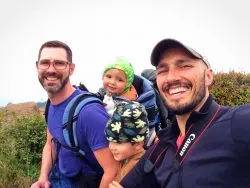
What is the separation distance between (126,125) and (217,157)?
1081mm

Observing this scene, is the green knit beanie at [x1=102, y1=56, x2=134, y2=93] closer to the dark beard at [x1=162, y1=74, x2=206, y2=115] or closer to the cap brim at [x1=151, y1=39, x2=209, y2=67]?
the cap brim at [x1=151, y1=39, x2=209, y2=67]

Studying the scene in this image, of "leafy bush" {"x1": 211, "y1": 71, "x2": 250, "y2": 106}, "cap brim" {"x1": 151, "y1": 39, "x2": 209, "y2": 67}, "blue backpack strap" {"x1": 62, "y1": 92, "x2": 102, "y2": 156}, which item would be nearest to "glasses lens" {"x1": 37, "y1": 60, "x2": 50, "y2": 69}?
"blue backpack strap" {"x1": 62, "y1": 92, "x2": 102, "y2": 156}

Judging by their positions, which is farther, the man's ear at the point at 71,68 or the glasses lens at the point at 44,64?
the man's ear at the point at 71,68

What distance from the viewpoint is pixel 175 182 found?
245 cm

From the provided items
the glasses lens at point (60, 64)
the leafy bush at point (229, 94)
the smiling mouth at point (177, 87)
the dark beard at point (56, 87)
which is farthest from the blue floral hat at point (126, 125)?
the leafy bush at point (229, 94)

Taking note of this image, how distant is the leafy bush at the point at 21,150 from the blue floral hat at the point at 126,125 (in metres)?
4.42

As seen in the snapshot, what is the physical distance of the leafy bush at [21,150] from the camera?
7062 mm

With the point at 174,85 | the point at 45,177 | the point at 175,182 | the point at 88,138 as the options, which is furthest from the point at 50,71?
the point at 175,182

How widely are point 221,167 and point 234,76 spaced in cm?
814

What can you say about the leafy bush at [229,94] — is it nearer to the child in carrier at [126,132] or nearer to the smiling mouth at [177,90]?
the child in carrier at [126,132]

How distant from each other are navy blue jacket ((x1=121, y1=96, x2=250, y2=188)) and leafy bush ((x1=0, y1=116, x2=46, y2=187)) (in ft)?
16.8

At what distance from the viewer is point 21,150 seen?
7.82 meters

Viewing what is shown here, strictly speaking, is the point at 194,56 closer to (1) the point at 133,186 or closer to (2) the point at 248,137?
(2) the point at 248,137

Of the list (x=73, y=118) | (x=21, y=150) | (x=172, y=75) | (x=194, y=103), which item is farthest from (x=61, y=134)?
(x=21, y=150)
